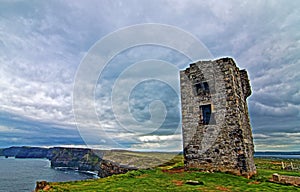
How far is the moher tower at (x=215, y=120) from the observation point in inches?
629

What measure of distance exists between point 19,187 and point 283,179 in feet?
198

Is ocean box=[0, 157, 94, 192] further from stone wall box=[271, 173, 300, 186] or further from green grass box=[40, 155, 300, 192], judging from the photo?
stone wall box=[271, 173, 300, 186]

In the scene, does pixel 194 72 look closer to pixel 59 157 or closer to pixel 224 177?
pixel 224 177

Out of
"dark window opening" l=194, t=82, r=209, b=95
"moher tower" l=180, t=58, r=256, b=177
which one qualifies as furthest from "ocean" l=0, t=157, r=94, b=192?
"dark window opening" l=194, t=82, r=209, b=95

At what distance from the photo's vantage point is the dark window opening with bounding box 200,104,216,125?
57.2ft

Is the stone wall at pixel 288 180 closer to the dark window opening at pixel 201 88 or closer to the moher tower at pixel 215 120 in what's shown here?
the moher tower at pixel 215 120

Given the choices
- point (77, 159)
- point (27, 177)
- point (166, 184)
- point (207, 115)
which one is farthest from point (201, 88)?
point (77, 159)

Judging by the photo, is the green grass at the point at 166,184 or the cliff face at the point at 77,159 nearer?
the green grass at the point at 166,184

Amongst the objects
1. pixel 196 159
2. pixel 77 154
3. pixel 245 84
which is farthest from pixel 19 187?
pixel 77 154

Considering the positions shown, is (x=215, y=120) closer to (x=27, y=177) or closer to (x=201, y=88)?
(x=201, y=88)

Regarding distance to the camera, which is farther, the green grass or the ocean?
the ocean

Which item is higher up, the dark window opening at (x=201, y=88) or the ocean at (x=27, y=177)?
the dark window opening at (x=201, y=88)

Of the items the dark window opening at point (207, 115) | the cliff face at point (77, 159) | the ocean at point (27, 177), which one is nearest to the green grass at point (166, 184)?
the dark window opening at point (207, 115)

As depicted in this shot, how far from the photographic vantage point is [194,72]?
62.3 ft
